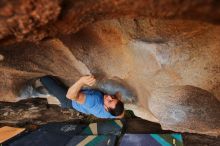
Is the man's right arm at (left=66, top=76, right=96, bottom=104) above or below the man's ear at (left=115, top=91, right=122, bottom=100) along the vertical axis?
above

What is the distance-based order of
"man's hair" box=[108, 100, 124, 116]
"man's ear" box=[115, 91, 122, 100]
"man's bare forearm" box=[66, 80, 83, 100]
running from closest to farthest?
"man's bare forearm" box=[66, 80, 83, 100] → "man's hair" box=[108, 100, 124, 116] → "man's ear" box=[115, 91, 122, 100]

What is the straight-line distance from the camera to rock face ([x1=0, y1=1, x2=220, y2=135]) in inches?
69.6

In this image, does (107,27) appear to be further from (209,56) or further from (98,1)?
(98,1)

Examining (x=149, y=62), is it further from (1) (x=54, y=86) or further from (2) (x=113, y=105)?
(1) (x=54, y=86)

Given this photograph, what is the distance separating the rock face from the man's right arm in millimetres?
77

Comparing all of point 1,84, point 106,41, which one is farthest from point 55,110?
point 106,41

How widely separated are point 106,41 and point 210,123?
1.08 metres

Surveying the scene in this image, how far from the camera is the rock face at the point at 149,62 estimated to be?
177 cm

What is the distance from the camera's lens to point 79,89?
7.88 ft

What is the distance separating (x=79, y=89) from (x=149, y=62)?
0.68 metres

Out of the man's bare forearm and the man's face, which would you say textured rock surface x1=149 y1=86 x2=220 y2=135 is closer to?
the man's face

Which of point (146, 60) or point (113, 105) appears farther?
point (113, 105)

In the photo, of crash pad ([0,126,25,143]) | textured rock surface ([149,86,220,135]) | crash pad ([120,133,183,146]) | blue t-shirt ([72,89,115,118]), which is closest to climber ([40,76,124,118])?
blue t-shirt ([72,89,115,118])

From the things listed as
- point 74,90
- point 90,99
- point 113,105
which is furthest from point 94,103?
point 74,90
